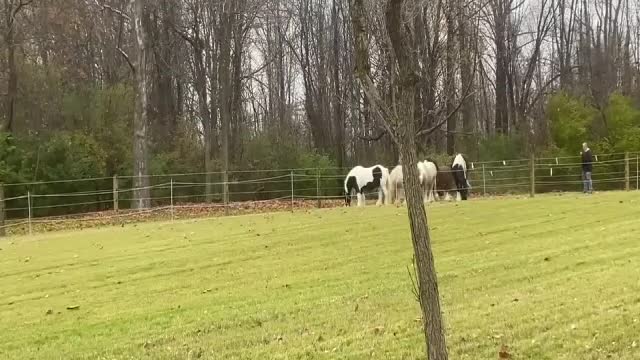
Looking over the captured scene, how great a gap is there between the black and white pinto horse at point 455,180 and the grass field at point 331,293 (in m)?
8.58

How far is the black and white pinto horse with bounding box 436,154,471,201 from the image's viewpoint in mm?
24641

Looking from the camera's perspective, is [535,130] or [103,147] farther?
[535,130]

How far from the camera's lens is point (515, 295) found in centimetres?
753

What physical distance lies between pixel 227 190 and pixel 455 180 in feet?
27.6

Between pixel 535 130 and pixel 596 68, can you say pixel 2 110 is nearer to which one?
pixel 535 130

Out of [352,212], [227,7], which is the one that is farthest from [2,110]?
[352,212]

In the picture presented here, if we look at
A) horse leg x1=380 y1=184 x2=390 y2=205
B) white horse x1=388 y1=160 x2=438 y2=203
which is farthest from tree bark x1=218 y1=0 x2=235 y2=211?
white horse x1=388 y1=160 x2=438 y2=203

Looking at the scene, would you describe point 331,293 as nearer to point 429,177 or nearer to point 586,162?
point 429,177

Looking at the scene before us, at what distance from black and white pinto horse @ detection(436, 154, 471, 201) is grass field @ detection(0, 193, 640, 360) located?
338 inches

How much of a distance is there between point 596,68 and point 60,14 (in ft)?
92.3

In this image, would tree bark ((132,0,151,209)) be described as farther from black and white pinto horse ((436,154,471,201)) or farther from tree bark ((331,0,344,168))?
tree bark ((331,0,344,168))

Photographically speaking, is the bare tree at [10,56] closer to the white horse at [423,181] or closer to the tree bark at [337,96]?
the white horse at [423,181]

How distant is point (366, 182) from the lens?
2552 cm

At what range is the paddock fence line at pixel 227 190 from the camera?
24.5 m
